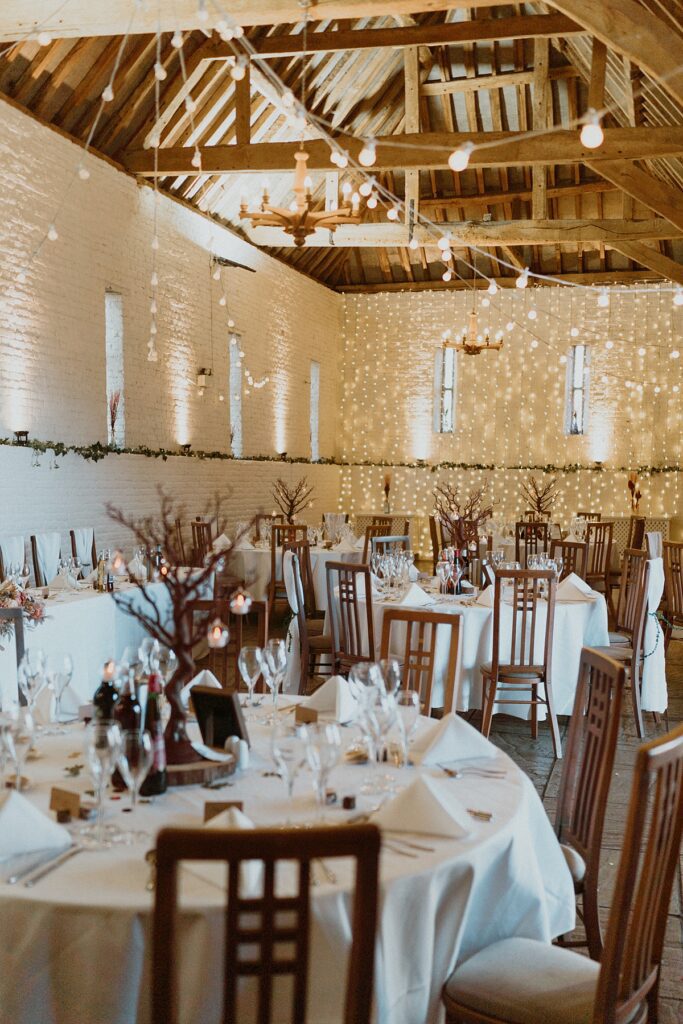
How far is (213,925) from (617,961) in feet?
2.72

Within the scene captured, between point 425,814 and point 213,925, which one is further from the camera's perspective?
point 425,814

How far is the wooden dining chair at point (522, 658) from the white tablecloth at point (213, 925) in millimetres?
3000

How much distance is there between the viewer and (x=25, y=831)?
2.01 meters

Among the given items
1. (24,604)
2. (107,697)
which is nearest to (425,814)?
(107,697)

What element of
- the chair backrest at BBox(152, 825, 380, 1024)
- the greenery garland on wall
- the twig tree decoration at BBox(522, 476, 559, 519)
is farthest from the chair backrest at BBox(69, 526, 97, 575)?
the twig tree decoration at BBox(522, 476, 559, 519)

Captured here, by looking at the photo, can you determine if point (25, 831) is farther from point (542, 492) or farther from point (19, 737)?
point (542, 492)

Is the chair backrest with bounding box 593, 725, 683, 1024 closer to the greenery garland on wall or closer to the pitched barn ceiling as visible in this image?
the pitched barn ceiling

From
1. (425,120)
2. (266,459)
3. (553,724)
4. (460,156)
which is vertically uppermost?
(425,120)

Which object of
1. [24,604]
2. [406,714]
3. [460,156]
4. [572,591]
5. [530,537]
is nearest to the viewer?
[406,714]

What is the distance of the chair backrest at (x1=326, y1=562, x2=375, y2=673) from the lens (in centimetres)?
545

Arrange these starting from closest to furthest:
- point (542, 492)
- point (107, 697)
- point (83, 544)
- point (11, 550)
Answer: point (107, 697), point (11, 550), point (83, 544), point (542, 492)

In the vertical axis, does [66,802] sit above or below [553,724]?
above

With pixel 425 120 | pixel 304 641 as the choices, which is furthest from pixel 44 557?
pixel 425 120

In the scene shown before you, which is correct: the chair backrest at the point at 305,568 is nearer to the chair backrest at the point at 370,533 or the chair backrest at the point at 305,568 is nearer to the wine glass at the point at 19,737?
the chair backrest at the point at 370,533
